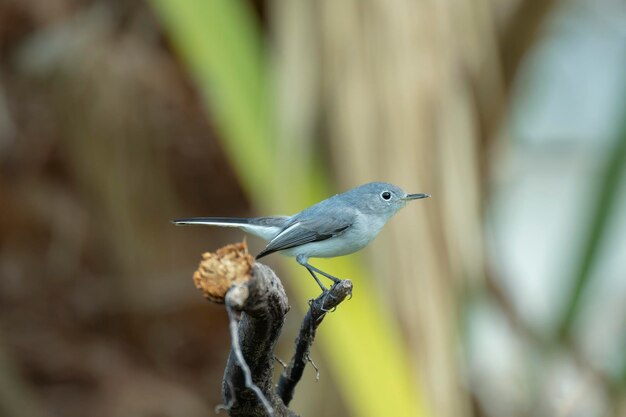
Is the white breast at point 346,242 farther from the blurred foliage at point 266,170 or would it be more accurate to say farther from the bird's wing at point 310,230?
the blurred foliage at point 266,170

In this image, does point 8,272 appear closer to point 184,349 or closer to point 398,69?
point 184,349

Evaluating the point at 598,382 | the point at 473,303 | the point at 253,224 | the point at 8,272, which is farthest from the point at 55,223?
the point at 253,224

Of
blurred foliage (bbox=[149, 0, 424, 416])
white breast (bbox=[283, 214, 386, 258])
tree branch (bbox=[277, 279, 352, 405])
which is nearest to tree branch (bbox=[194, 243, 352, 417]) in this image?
tree branch (bbox=[277, 279, 352, 405])

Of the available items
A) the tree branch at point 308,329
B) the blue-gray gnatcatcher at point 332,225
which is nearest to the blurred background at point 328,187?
the blue-gray gnatcatcher at point 332,225

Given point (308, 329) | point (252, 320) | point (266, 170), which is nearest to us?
point (252, 320)

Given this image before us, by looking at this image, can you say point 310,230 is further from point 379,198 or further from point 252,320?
point 252,320

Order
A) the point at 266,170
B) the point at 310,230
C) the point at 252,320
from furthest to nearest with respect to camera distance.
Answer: the point at 266,170, the point at 310,230, the point at 252,320

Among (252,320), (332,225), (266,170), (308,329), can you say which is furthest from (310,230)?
(266,170)
